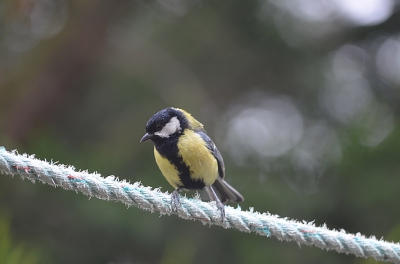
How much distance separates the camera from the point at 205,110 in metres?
4.03

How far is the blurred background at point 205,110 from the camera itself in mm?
2854

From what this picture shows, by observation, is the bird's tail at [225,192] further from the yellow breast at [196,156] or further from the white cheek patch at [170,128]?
the white cheek patch at [170,128]

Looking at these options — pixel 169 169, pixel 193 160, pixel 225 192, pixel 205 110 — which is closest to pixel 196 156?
pixel 193 160

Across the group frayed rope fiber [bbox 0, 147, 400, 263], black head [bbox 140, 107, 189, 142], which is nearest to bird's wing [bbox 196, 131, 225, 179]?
black head [bbox 140, 107, 189, 142]

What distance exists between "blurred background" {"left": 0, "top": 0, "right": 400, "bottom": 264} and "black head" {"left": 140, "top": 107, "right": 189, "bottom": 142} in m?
0.40

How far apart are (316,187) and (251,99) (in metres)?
1.87

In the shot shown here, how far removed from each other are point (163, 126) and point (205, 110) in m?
1.96

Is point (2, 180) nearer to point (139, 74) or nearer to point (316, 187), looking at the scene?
point (139, 74)

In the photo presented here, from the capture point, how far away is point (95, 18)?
325 centimetres

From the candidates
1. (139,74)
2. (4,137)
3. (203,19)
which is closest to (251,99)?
(203,19)

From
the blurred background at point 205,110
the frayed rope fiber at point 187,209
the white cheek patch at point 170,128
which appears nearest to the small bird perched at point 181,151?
A: the white cheek patch at point 170,128

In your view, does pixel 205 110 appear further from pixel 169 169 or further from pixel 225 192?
pixel 169 169

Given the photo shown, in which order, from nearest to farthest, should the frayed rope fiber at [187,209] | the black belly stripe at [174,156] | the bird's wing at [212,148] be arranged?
the frayed rope fiber at [187,209] < the black belly stripe at [174,156] < the bird's wing at [212,148]

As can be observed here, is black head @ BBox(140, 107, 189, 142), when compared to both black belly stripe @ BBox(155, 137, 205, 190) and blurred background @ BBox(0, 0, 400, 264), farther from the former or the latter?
blurred background @ BBox(0, 0, 400, 264)
